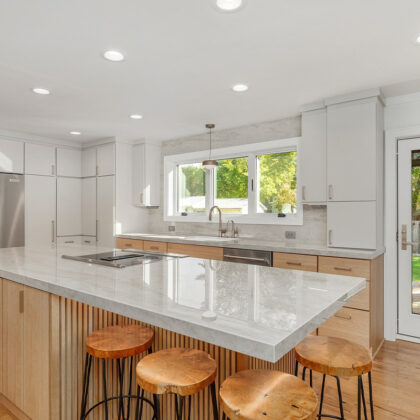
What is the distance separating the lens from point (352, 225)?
3.00m

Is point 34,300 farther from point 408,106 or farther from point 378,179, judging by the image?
point 408,106

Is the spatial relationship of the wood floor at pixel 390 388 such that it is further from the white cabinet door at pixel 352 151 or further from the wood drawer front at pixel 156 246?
the wood drawer front at pixel 156 246

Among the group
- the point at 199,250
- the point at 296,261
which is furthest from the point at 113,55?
the point at 296,261

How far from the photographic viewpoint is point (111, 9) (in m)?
1.76

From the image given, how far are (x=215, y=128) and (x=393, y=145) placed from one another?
211 cm

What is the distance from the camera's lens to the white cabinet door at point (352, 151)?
2.90 meters

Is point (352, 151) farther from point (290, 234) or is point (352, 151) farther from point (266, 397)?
point (266, 397)

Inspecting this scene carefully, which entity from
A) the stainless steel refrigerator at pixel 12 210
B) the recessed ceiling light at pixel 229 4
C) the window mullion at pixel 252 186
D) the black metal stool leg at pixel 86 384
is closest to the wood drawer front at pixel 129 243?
the stainless steel refrigerator at pixel 12 210

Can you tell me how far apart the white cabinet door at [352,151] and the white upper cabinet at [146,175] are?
2.72 meters

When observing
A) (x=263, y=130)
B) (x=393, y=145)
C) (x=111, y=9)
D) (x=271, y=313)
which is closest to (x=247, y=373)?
(x=271, y=313)

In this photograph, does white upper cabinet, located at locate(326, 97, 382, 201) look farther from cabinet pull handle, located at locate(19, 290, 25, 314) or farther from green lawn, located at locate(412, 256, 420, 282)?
cabinet pull handle, located at locate(19, 290, 25, 314)

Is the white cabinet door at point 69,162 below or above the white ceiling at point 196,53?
below

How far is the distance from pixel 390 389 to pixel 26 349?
2.34 meters

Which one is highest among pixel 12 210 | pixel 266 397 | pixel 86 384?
pixel 12 210
